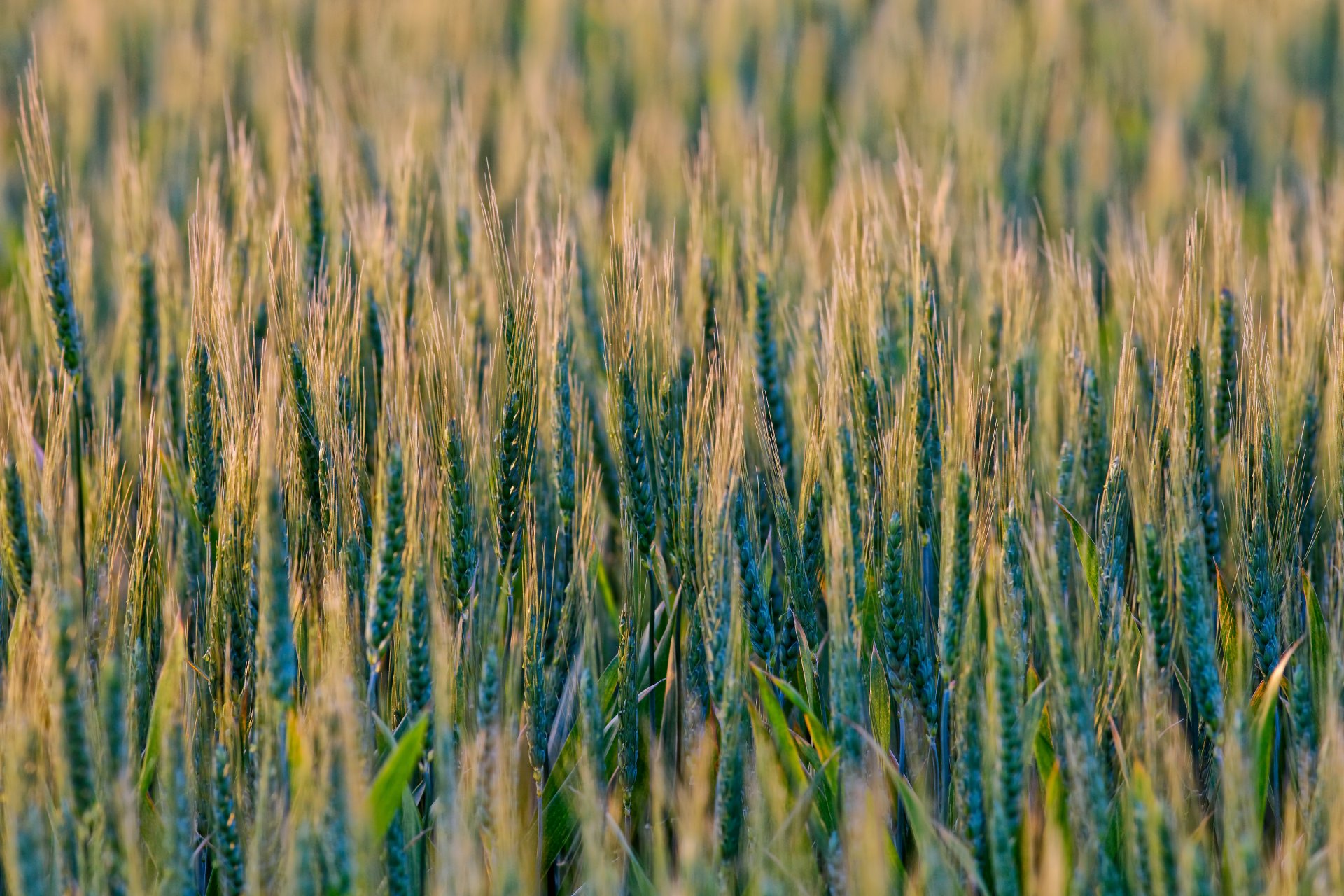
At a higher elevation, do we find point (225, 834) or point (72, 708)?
point (72, 708)

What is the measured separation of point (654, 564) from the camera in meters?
1.52

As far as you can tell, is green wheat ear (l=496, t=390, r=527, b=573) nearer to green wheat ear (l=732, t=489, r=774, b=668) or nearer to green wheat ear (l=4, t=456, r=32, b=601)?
green wheat ear (l=732, t=489, r=774, b=668)

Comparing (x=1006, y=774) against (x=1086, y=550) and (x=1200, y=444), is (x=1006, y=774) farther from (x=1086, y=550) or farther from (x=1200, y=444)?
(x=1200, y=444)

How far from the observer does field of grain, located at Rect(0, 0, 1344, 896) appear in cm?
111

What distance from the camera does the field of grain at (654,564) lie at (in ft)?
3.63

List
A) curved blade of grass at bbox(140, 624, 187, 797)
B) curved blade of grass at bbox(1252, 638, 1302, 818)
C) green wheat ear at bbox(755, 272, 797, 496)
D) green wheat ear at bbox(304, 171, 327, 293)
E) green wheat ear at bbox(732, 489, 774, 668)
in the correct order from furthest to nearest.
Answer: green wheat ear at bbox(304, 171, 327, 293) < green wheat ear at bbox(755, 272, 797, 496) < green wheat ear at bbox(732, 489, 774, 668) < curved blade of grass at bbox(1252, 638, 1302, 818) < curved blade of grass at bbox(140, 624, 187, 797)

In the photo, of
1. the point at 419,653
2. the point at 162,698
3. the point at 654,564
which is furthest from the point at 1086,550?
the point at 162,698

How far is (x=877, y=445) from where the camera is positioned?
162cm

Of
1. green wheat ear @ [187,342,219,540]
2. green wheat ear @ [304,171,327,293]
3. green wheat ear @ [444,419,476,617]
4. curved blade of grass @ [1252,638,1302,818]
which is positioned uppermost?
green wheat ear @ [304,171,327,293]

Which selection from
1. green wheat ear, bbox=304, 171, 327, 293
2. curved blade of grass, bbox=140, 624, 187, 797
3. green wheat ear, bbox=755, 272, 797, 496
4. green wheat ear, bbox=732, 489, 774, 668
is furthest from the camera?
green wheat ear, bbox=304, 171, 327, 293

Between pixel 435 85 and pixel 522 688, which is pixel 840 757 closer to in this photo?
pixel 522 688

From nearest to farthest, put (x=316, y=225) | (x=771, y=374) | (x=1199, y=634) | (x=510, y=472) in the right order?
(x=1199, y=634) → (x=510, y=472) → (x=771, y=374) → (x=316, y=225)

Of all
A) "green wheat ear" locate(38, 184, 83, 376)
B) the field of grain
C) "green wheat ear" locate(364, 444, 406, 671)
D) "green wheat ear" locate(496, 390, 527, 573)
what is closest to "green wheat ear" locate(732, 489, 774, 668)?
the field of grain

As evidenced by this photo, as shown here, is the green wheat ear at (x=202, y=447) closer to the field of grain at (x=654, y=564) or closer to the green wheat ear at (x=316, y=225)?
the field of grain at (x=654, y=564)
